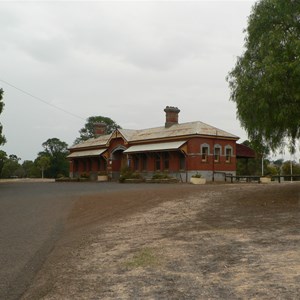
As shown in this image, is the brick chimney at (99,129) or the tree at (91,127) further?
the tree at (91,127)

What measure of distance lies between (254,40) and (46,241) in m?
11.4

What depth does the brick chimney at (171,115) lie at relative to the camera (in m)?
44.2

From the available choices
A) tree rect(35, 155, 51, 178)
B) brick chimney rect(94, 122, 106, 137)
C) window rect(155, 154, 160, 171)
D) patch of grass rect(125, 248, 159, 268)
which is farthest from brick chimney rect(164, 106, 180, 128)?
tree rect(35, 155, 51, 178)

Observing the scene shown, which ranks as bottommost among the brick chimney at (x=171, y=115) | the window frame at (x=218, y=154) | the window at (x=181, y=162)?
the window at (x=181, y=162)

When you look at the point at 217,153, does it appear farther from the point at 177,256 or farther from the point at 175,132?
the point at 177,256

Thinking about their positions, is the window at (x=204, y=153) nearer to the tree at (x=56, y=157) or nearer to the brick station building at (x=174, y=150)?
the brick station building at (x=174, y=150)

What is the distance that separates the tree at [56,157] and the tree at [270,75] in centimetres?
6729

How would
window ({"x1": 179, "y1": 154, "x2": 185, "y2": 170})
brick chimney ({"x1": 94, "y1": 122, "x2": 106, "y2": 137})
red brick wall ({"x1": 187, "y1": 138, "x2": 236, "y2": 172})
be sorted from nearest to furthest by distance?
red brick wall ({"x1": 187, "y1": 138, "x2": 236, "y2": 172}) < window ({"x1": 179, "y1": 154, "x2": 185, "y2": 170}) < brick chimney ({"x1": 94, "y1": 122, "x2": 106, "y2": 137})

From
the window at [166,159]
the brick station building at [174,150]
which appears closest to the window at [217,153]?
the brick station building at [174,150]

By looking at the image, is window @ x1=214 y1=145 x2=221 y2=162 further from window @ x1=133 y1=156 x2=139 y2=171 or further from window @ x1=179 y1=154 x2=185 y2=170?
window @ x1=133 y1=156 x2=139 y2=171

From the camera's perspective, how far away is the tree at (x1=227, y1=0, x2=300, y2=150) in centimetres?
1441

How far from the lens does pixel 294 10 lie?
50.4ft

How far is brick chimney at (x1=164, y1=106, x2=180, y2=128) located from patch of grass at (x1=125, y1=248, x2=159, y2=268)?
1436 inches

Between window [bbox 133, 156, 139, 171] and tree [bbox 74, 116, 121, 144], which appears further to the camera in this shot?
tree [bbox 74, 116, 121, 144]
